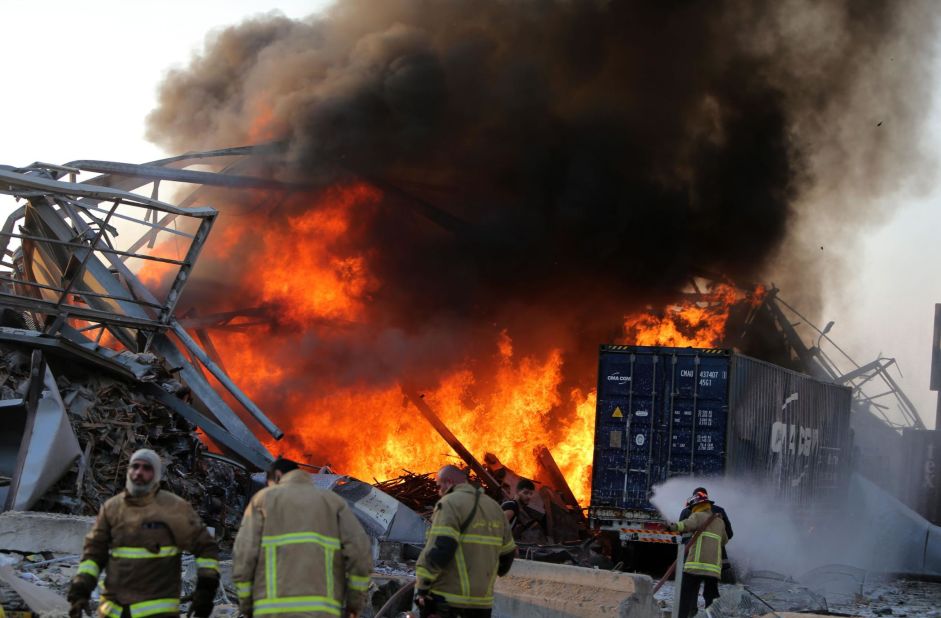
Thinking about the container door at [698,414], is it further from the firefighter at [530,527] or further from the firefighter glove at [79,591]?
the firefighter glove at [79,591]

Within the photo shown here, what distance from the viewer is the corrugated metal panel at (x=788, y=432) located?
14789 mm

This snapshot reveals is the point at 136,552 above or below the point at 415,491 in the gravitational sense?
above

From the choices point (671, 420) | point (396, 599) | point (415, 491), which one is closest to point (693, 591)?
point (396, 599)

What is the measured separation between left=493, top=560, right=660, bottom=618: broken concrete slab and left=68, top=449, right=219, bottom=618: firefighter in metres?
3.96

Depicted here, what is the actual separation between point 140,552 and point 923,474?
2314 centimetres

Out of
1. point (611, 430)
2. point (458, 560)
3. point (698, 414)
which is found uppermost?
point (698, 414)

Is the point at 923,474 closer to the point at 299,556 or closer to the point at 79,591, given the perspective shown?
the point at 299,556

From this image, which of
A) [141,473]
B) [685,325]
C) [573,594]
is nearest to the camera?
[141,473]

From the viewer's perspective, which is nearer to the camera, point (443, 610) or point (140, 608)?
point (140, 608)

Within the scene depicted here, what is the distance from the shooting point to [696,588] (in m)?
10.3

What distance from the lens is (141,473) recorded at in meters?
5.12

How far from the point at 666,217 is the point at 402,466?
802cm

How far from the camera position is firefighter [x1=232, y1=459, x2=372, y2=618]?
4871mm

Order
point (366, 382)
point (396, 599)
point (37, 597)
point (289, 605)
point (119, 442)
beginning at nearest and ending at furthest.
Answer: point (289, 605) < point (37, 597) < point (396, 599) < point (119, 442) < point (366, 382)
